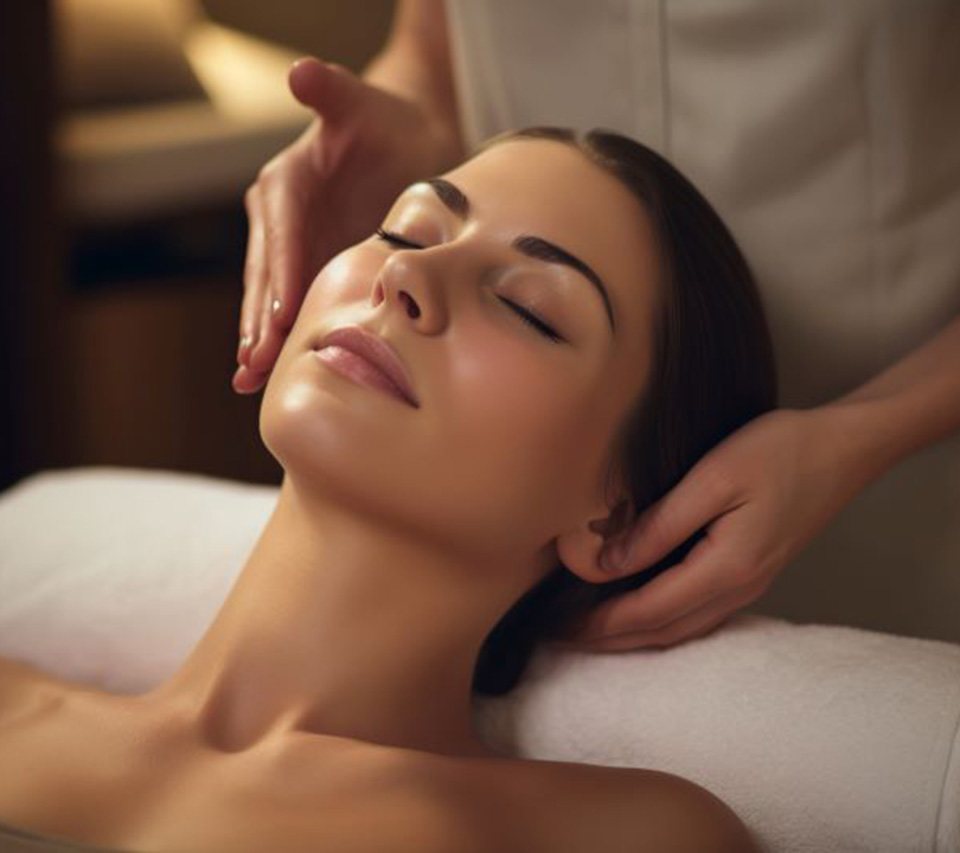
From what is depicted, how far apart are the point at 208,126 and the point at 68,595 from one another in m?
1.50

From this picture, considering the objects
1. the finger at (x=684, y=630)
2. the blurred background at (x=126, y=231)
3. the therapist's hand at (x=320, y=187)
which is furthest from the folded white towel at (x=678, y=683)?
the blurred background at (x=126, y=231)

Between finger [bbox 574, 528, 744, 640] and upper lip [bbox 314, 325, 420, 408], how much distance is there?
0.82ft

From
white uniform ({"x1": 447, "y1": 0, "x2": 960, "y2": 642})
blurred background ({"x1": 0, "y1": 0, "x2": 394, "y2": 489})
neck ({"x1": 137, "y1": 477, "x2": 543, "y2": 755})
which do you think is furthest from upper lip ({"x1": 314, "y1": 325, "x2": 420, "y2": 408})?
blurred background ({"x1": 0, "y1": 0, "x2": 394, "y2": 489})

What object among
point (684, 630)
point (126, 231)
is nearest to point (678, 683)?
point (684, 630)

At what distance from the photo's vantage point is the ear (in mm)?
1172

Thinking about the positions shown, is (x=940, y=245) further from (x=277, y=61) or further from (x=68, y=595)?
(x=277, y=61)

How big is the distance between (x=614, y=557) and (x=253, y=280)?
0.38 m

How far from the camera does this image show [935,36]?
1224 millimetres

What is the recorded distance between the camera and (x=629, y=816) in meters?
1.04

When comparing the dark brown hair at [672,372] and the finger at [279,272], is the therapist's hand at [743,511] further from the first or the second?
the finger at [279,272]

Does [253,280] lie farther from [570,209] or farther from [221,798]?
[221,798]

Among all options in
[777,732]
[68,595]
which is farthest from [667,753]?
[68,595]

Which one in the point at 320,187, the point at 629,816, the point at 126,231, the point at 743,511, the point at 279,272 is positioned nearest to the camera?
the point at 629,816

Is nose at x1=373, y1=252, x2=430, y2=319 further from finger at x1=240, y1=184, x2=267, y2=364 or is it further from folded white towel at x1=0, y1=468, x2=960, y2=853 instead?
folded white towel at x1=0, y1=468, x2=960, y2=853
